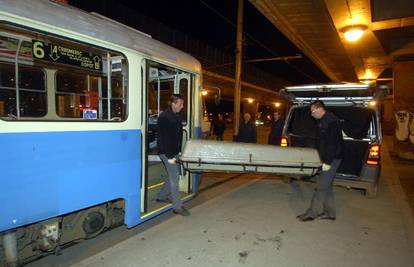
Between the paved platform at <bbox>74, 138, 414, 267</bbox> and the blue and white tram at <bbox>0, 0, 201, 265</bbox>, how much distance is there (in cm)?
52

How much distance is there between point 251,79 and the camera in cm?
3216

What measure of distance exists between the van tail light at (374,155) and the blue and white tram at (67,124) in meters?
4.47

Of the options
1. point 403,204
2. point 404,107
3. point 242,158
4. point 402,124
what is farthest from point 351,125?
point 404,107

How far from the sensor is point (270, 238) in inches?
180

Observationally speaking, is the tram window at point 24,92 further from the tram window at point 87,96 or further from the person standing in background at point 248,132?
the person standing in background at point 248,132

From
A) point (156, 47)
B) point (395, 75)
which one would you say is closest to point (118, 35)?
point (156, 47)

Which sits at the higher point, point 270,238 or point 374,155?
point 374,155

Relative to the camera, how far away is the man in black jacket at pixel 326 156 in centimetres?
498

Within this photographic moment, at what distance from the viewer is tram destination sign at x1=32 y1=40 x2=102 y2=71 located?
10.7 ft

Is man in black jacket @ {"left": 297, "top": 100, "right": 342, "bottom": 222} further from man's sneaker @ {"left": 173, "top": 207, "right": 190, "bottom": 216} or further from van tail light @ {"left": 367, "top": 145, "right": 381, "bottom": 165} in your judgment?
man's sneaker @ {"left": 173, "top": 207, "right": 190, "bottom": 216}

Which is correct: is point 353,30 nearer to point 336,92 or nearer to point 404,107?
point 336,92

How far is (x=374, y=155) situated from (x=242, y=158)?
11.0 feet

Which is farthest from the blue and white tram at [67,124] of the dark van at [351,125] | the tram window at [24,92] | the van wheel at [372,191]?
the van wheel at [372,191]

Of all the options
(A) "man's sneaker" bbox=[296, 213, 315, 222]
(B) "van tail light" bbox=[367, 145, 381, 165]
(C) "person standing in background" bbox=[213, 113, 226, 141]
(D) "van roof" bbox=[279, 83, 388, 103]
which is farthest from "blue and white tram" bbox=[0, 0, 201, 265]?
(C) "person standing in background" bbox=[213, 113, 226, 141]
